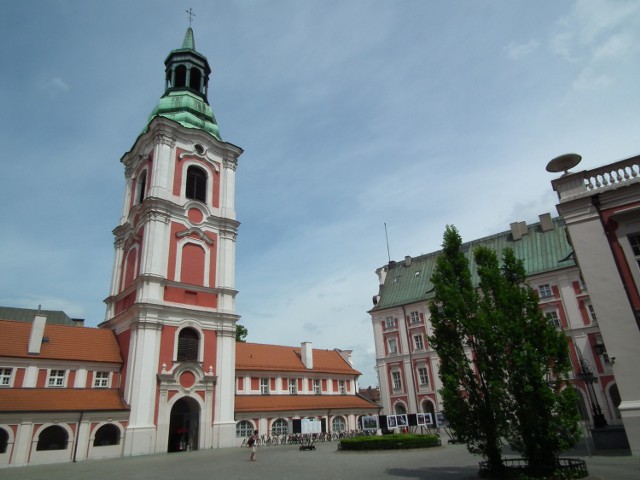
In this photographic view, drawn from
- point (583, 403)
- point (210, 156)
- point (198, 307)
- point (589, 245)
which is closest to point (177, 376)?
point (198, 307)

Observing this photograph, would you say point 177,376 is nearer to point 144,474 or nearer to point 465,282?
point 144,474

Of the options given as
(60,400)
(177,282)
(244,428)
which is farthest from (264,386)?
(60,400)

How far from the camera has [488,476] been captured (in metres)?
11.0

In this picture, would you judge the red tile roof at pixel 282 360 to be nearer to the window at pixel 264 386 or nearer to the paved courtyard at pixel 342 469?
the window at pixel 264 386

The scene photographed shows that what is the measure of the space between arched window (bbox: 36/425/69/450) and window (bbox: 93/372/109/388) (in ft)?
11.4

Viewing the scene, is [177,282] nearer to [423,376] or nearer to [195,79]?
[195,79]

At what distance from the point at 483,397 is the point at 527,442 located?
1.59 metres

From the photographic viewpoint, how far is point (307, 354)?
42.1m

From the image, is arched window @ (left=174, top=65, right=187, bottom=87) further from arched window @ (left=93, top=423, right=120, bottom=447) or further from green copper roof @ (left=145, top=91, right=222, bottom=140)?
arched window @ (left=93, top=423, right=120, bottom=447)

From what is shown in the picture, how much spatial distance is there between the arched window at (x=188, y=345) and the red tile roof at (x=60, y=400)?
13.6ft

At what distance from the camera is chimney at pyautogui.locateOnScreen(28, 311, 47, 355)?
24.4 metres

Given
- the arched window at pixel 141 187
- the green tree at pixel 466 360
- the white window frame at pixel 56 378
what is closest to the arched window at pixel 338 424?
the white window frame at pixel 56 378

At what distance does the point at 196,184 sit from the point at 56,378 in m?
15.9

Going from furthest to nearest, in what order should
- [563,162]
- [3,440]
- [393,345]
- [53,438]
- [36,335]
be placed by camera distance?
[393,345] < [36,335] < [53,438] < [3,440] < [563,162]
